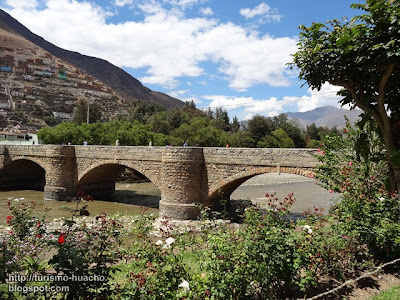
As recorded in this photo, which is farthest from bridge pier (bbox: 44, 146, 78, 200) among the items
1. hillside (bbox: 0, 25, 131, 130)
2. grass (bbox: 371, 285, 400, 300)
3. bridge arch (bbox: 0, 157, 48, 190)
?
hillside (bbox: 0, 25, 131, 130)

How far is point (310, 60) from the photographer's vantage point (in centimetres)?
683

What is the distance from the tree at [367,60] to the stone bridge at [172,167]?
439cm

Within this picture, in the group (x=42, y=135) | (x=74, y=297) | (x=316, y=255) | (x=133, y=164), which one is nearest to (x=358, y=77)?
(x=316, y=255)

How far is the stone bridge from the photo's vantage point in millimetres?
13211

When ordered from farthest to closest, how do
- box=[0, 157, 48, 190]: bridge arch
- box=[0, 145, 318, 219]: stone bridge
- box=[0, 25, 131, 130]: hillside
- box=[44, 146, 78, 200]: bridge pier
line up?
box=[0, 25, 131, 130]: hillside, box=[0, 157, 48, 190]: bridge arch, box=[44, 146, 78, 200]: bridge pier, box=[0, 145, 318, 219]: stone bridge

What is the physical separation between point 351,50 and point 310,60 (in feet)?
2.62

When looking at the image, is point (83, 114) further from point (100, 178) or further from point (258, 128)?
point (100, 178)

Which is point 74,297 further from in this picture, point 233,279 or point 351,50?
point 351,50

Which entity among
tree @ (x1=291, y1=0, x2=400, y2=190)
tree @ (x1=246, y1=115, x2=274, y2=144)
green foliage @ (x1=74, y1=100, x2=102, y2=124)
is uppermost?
green foliage @ (x1=74, y1=100, x2=102, y2=124)

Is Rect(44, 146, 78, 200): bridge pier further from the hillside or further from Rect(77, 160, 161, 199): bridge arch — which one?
the hillside

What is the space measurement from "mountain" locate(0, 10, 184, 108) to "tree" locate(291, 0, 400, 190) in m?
165

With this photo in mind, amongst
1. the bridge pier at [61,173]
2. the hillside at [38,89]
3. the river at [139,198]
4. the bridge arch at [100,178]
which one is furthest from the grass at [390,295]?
the hillside at [38,89]

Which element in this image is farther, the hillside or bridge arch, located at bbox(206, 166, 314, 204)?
the hillside

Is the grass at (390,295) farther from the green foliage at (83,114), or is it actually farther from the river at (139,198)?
the green foliage at (83,114)
